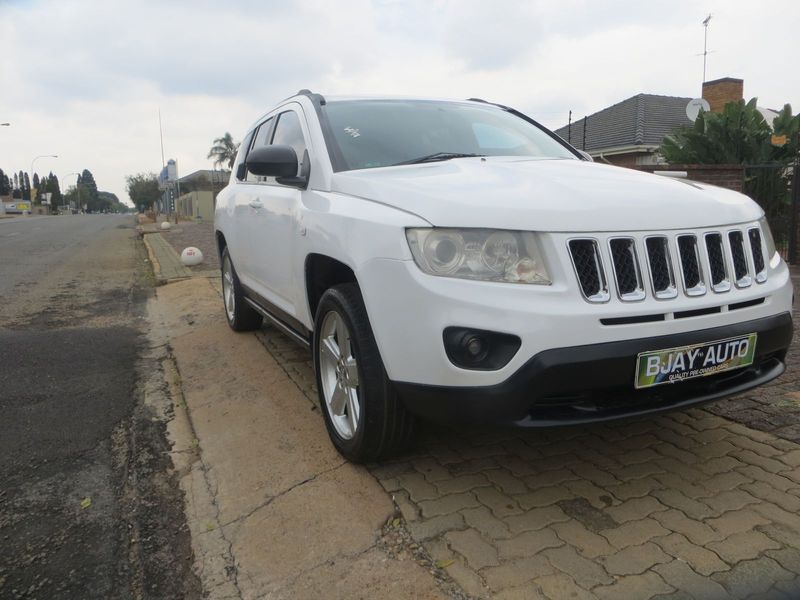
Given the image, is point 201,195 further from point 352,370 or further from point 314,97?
point 352,370

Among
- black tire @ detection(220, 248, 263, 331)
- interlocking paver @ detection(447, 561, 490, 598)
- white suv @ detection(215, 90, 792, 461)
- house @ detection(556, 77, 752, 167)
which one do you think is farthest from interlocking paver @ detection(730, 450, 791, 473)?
house @ detection(556, 77, 752, 167)

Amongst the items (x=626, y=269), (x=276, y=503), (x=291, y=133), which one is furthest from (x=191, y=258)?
(x=626, y=269)

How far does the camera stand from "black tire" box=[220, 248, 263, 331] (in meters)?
5.54

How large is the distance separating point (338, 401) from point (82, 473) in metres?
1.29

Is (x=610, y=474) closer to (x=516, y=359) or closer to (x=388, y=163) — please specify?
(x=516, y=359)

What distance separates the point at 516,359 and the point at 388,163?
4.88 ft

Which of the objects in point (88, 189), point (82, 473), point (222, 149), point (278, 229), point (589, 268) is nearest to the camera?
point (589, 268)

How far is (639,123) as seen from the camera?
2312 centimetres

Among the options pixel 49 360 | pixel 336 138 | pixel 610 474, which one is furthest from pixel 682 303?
pixel 49 360

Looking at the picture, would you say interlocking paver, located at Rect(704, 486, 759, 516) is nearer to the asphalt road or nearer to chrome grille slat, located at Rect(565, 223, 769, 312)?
chrome grille slat, located at Rect(565, 223, 769, 312)

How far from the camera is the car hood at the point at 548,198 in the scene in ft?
7.72

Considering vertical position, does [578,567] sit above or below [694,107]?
below

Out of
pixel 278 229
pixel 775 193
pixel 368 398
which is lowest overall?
pixel 368 398

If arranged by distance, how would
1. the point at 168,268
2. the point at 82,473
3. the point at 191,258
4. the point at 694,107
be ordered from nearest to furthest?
the point at 82,473 → the point at 168,268 → the point at 191,258 → the point at 694,107
